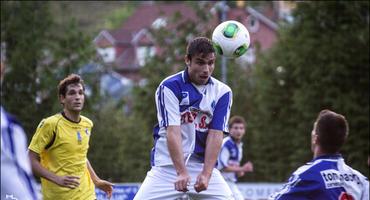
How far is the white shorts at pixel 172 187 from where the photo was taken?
8.15m

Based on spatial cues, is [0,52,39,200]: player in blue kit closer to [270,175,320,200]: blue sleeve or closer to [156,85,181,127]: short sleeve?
[270,175,320,200]: blue sleeve

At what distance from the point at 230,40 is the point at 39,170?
2362 millimetres

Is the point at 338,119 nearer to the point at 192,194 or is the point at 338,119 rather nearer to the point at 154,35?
the point at 192,194

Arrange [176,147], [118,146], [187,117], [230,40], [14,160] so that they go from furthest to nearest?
[118,146], [230,40], [187,117], [176,147], [14,160]

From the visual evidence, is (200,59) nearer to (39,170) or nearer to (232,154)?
(39,170)

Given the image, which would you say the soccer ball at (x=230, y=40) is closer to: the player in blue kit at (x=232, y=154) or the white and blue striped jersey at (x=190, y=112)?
the white and blue striped jersey at (x=190, y=112)

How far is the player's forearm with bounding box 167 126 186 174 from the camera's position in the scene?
Result: 786cm

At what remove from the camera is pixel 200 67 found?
826cm

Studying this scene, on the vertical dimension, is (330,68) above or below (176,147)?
above

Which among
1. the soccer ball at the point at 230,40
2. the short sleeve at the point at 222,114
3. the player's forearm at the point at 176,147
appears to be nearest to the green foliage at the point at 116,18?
the soccer ball at the point at 230,40

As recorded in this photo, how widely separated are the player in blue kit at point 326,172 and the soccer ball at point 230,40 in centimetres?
252

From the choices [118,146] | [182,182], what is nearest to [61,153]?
[182,182]

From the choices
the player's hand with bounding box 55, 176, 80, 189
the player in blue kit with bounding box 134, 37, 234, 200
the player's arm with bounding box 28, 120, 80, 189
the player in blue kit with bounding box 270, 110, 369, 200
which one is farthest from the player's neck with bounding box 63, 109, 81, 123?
the player in blue kit with bounding box 270, 110, 369, 200

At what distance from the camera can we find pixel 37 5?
3288 centimetres
